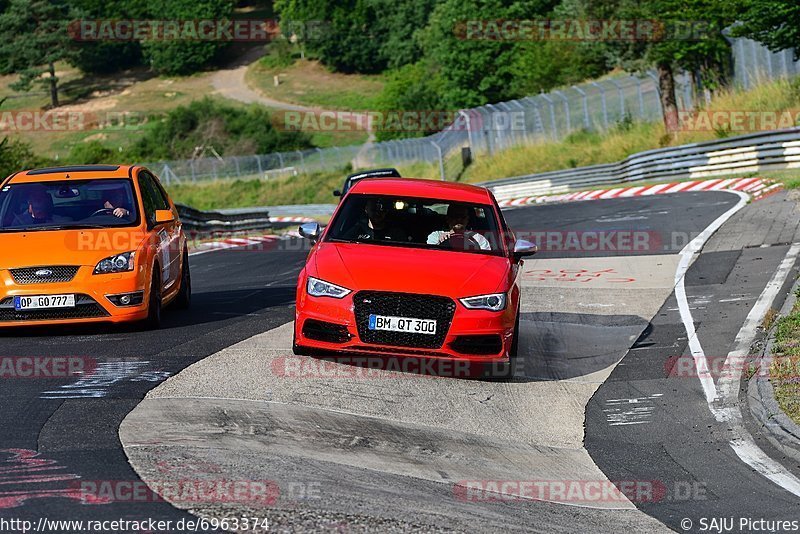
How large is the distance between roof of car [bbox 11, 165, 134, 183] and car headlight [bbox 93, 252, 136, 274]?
5.12 ft

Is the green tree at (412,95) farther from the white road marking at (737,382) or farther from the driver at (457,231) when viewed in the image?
the driver at (457,231)

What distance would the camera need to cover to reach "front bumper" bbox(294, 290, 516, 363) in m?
9.92

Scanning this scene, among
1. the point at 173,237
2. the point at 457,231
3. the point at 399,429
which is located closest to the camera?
the point at 399,429

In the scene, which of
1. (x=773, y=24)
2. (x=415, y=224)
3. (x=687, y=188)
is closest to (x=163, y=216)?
(x=415, y=224)

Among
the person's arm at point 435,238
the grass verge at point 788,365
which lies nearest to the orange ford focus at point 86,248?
the person's arm at point 435,238

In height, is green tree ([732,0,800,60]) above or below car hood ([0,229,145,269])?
below

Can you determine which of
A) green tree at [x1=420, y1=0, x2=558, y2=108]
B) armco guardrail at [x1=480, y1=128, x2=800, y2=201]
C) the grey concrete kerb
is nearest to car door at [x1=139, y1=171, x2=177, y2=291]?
the grey concrete kerb

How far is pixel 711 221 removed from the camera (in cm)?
2205

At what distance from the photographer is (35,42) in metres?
126

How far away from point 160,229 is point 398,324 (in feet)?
14.1

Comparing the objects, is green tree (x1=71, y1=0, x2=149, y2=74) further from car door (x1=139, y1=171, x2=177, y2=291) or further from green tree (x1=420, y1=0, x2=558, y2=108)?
car door (x1=139, y1=171, x2=177, y2=291)

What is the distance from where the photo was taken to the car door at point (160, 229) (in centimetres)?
1304

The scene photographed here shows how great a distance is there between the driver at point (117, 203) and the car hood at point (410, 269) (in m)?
2.92

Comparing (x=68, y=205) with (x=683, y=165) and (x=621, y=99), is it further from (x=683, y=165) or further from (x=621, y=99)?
(x=621, y=99)
